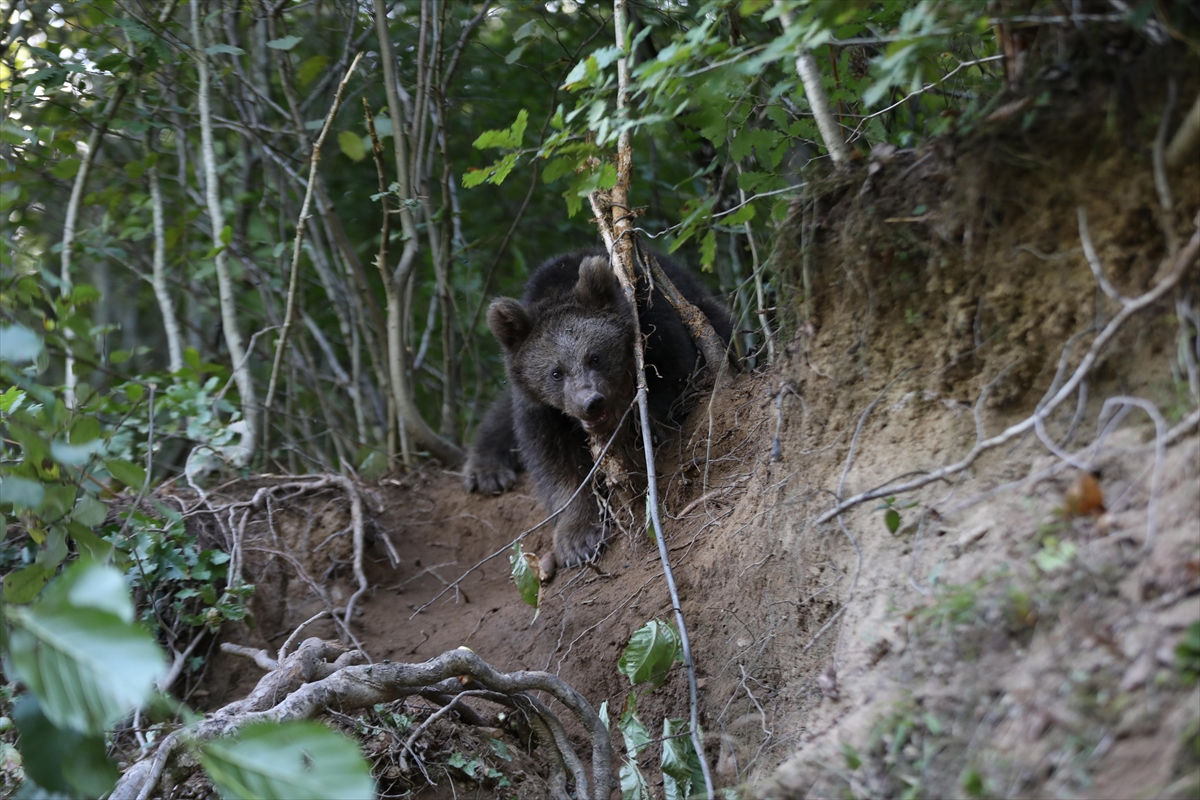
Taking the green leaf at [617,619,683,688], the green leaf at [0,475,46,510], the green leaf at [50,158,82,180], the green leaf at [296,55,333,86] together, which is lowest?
the green leaf at [617,619,683,688]

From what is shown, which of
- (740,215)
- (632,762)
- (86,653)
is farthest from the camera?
(740,215)

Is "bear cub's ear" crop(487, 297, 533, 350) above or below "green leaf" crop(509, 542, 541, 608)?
above

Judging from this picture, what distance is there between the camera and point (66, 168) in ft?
21.2

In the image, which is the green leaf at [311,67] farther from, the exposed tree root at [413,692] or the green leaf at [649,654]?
the green leaf at [649,654]

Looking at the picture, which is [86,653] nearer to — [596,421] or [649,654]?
[649,654]

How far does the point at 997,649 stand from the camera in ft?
7.09

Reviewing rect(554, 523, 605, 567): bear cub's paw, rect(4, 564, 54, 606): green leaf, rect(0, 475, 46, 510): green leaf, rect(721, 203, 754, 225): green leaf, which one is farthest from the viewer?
rect(554, 523, 605, 567): bear cub's paw

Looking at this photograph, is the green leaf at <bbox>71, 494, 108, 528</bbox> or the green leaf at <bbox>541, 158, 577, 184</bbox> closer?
the green leaf at <bbox>71, 494, 108, 528</bbox>

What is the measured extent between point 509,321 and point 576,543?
152cm

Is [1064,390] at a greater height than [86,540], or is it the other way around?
[86,540]

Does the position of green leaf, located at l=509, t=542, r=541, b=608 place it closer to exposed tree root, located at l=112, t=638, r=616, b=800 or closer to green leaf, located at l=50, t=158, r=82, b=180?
exposed tree root, located at l=112, t=638, r=616, b=800

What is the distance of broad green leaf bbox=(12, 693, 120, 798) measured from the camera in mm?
1916

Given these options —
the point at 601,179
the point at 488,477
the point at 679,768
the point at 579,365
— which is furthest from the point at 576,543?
the point at 601,179

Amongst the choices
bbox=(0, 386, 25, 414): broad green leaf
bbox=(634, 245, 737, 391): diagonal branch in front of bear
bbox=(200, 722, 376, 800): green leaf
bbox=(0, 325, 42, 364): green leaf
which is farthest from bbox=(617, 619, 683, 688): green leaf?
bbox=(0, 386, 25, 414): broad green leaf
